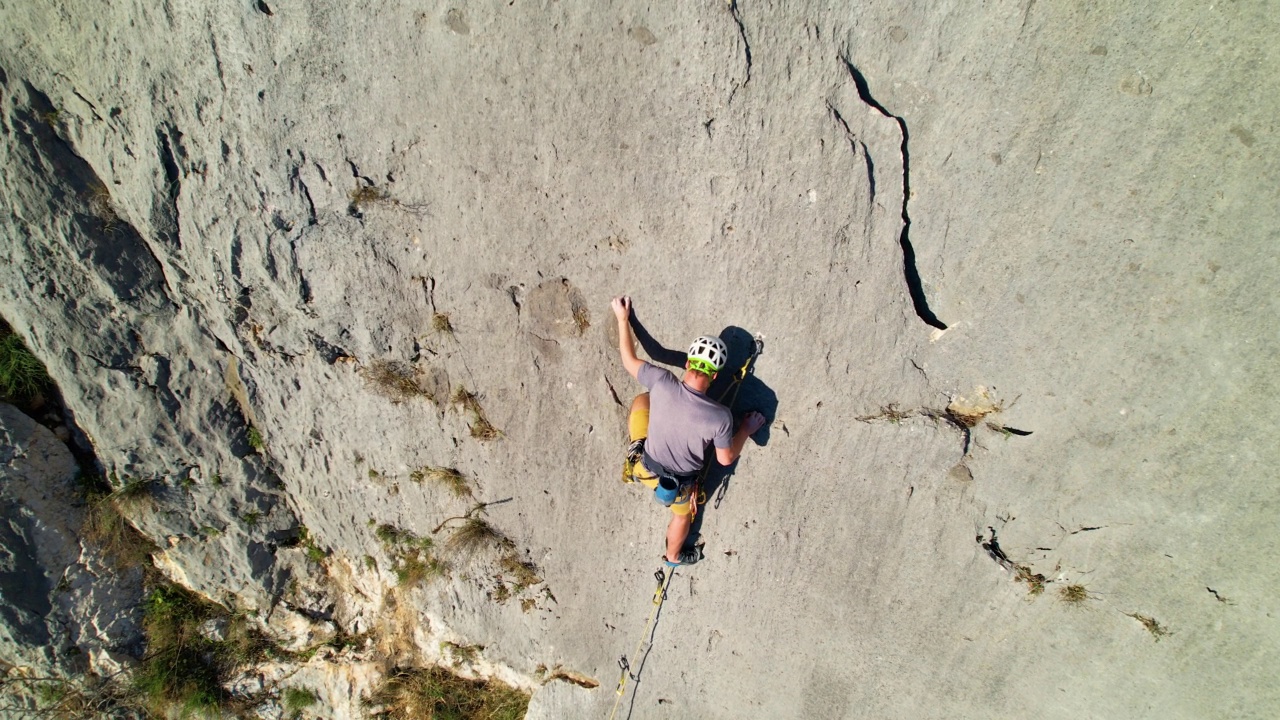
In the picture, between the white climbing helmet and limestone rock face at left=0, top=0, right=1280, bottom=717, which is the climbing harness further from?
the white climbing helmet

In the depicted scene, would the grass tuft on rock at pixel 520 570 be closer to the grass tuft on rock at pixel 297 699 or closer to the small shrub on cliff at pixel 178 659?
the grass tuft on rock at pixel 297 699

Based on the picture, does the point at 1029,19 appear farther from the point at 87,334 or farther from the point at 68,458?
the point at 68,458

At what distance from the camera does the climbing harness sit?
13.5ft

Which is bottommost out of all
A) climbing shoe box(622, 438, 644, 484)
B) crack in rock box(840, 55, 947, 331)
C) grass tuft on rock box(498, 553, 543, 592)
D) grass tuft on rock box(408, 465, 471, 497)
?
grass tuft on rock box(498, 553, 543, 592)

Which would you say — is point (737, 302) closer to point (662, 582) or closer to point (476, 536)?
point (662, 582)

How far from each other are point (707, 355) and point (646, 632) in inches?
83.1

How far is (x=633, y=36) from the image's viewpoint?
316 cm

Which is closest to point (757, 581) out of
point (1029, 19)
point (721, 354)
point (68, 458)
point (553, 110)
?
point (721, 354)

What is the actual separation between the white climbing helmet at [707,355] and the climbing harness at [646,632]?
154cm

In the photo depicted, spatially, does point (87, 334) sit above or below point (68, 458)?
above

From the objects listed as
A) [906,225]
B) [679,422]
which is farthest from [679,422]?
[906,225]

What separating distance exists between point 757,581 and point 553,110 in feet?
10.0

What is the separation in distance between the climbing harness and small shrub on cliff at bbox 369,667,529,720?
907 mm

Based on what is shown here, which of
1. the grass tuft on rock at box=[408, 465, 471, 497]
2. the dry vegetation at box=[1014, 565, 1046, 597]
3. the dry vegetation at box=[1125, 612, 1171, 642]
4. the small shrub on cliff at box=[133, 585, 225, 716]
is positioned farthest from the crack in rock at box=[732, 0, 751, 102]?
the small shrub on cliff at box=[133, 585, 225, 716]
